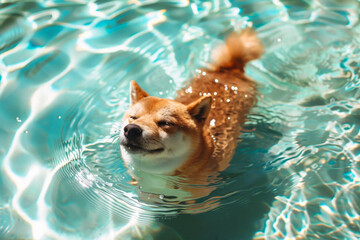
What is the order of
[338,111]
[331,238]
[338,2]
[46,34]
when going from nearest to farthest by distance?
1. [331,238]
2. [338,111]
3. [46,34]
4. [338,2]

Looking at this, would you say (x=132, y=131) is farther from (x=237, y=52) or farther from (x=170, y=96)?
(x=237, y=52)

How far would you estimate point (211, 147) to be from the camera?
2.96 metres

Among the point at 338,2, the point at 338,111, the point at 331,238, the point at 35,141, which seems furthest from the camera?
the point at 338,2

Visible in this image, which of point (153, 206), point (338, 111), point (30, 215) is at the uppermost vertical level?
point (30, 215)

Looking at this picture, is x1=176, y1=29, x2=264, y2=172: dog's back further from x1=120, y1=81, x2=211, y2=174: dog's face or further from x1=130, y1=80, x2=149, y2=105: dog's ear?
x1=130, y1=80, x2=149, y2=105: dog's ear

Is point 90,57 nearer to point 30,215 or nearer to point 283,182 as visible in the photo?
point 30,215

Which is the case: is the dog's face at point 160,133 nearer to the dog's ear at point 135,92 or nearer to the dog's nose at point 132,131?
the dog's nose at point 132,131

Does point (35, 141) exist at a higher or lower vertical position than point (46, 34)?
lower

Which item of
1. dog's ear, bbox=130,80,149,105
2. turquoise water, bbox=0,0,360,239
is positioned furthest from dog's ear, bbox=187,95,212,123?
turquoise water, bbox=0,0,360,239

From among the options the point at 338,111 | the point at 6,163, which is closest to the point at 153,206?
the point at 6,163

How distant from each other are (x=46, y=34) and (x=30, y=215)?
2.57 metres

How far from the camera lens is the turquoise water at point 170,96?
274 centimetres

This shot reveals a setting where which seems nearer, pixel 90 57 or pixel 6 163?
pixel 6 163

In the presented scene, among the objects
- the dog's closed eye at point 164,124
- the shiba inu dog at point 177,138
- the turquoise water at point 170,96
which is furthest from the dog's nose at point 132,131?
the turquoise water at point 170,96
